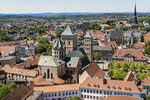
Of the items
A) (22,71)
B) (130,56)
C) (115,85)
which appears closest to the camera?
(115,85)

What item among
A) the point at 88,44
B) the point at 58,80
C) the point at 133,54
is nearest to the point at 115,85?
the point at 58,80

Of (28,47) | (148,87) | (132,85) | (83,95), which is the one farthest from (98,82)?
(28,47)

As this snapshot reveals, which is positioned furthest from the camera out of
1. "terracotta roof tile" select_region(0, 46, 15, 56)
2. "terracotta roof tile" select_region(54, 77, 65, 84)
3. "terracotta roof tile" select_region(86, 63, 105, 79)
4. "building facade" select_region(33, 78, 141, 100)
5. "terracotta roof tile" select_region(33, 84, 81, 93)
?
"terracotta roof tile" select_region(0, 46, 15, 56)

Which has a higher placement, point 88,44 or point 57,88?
point 88,44

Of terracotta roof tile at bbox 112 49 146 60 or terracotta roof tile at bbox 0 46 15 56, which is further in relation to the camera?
terracotta roof tile at bbox 0 46 15 56

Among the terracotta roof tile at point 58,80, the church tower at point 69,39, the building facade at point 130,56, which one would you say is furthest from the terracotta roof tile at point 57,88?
the building facade at point 130,56

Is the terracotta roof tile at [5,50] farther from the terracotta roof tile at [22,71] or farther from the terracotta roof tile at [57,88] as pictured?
the terracotta roof tile at [57,88]

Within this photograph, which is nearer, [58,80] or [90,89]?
[90,89]

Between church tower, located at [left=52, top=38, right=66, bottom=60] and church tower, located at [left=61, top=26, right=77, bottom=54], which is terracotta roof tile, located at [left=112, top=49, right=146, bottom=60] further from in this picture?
church tower, located at [left=52, top=38, right=66, bottom=60]

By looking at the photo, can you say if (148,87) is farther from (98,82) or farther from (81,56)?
(81,56)

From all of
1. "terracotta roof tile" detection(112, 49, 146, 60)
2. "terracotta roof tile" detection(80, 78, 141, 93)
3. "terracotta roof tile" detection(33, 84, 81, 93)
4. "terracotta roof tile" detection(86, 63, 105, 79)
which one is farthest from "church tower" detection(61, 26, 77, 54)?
"terracotta roof tile" detection(33, 84, 81, 93)

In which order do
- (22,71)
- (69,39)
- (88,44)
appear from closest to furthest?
(22,71)
(69,39)
(88,44)

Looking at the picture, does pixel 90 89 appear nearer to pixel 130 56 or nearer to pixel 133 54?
pixel 130 56

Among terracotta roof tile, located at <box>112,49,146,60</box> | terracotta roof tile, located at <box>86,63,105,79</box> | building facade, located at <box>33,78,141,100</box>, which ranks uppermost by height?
terracotta roof tile, located at <box>112,49,146,60</box>
